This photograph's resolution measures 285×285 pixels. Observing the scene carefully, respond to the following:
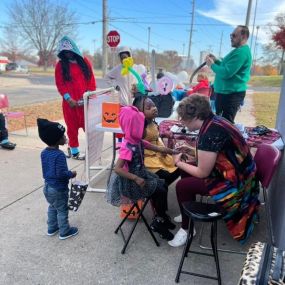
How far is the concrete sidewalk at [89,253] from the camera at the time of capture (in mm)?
2146

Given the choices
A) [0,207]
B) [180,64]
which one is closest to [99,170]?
[0,207]

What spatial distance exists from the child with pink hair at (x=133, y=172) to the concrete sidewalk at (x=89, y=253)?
35cm

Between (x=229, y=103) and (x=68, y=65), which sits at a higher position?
(x=68, y=65)

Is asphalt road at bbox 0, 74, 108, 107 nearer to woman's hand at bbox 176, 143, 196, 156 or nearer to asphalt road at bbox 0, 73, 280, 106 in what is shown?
asphalt road at bbox 0, 73, 280, 106

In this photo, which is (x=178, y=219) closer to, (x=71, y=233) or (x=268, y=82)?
(x=71, y=233)

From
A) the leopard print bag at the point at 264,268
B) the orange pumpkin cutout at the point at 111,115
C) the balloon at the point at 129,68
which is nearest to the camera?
the leopard print bag at the point at 264,268

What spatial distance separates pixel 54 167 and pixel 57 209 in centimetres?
41

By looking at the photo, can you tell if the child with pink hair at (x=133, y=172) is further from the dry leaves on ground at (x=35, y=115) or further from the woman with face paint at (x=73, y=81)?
the dry leaves on ground at (x=35, y=115)

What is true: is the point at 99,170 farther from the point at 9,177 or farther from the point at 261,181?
the point at 261,181

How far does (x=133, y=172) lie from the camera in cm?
239

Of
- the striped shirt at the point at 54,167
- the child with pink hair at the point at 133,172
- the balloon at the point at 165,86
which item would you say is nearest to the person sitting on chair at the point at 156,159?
the child with pink hair at the point at 133,172

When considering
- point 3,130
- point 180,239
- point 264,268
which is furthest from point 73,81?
point 264,268

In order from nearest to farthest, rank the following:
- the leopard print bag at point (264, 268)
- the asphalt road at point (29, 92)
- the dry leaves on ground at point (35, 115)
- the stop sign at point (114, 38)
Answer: the leopard print bag at point (264, 268) → the dry leaves on ground at point (35, 115) → the stop sign at point (114, 38) → the asphalt road at point (29, 92)

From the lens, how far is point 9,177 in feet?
12.7
